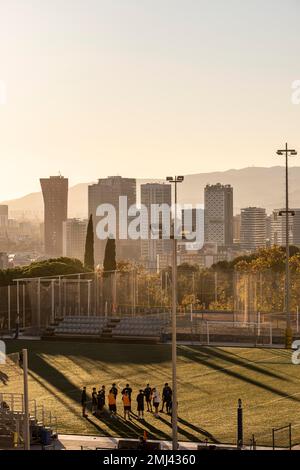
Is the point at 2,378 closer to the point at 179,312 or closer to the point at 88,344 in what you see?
the point at 88,344

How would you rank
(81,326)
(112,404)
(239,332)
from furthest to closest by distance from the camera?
(81,326) < (239,332) < (112,404)

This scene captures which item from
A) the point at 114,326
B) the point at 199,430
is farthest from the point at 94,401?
the point at 114,326

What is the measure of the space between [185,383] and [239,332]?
61.8ft

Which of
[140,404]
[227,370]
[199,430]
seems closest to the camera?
[199,430]

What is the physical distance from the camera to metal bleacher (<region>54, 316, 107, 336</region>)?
74.1m

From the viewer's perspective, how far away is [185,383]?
52.3m

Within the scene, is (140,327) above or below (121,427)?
above

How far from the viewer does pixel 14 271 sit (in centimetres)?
9388

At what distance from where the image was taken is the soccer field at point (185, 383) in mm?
40812

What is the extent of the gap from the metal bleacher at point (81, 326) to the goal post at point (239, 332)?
25.2ft

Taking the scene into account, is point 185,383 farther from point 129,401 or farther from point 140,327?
point 140,327

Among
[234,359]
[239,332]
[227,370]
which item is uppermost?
[239,332]
